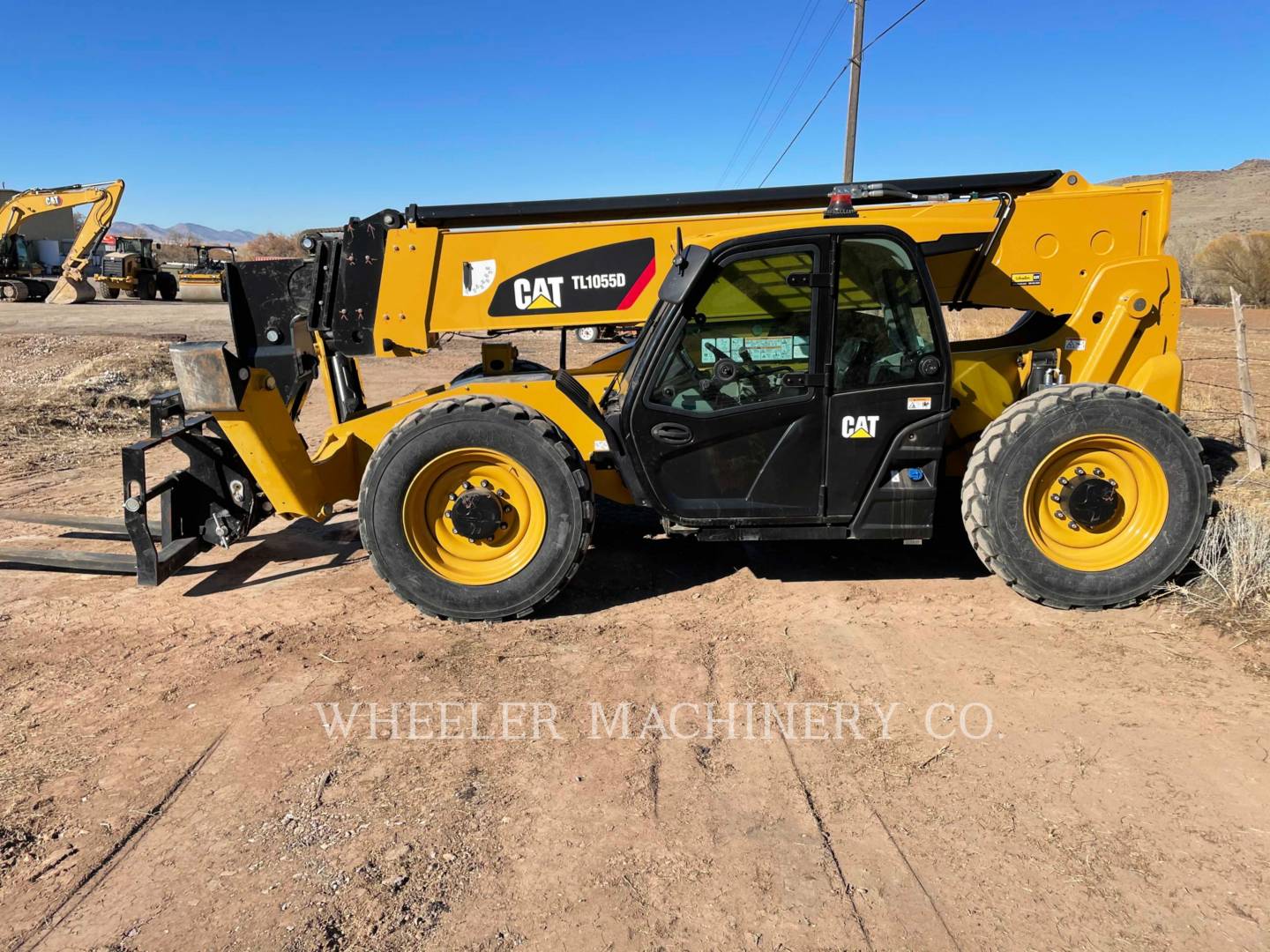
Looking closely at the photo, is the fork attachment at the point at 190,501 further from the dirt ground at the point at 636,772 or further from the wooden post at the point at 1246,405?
the wooden post at the point at 1246,405

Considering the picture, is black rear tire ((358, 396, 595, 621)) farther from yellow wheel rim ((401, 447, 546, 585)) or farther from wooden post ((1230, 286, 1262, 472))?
wooden post ((1230, 286, 1262, 472))

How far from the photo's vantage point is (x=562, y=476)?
14.9ft

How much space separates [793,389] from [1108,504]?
1.77 meters

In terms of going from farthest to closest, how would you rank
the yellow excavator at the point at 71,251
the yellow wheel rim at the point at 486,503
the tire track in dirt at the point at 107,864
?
1. the yellow excavator at the point at 71,251
2. the yellow wheel rim at the point at 486,503
3. the tire track in dirt at the point at 107,864

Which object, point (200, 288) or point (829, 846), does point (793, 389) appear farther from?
point (200, 288)

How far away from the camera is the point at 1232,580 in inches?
182

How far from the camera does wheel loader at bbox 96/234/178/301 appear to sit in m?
31.8

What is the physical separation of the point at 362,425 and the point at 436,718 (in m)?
2.12

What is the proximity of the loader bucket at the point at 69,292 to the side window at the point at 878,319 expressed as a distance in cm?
3117

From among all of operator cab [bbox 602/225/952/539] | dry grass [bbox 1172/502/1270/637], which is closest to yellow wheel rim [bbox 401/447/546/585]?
operator cab [bbox 602/225/952/539]

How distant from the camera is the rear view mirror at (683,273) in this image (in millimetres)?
4445

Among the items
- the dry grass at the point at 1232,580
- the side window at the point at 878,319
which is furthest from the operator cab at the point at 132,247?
the dry grass at the point at 1232,580

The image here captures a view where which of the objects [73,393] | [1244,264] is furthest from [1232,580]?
[1244,264]

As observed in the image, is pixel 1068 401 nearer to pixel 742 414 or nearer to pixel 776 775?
pixel 742 414
